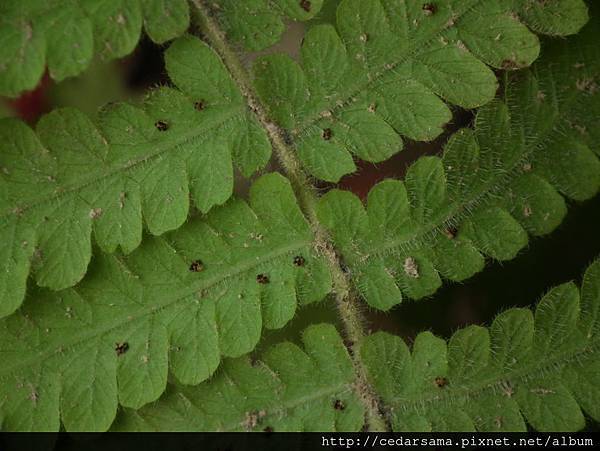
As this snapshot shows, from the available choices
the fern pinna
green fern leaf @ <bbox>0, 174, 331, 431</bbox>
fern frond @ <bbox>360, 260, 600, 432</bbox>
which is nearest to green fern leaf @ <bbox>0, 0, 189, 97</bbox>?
the fern pinna

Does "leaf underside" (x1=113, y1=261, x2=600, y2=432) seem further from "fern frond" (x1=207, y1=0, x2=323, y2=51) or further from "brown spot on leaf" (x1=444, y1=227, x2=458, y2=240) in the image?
"fern frond" (x1=207, y1=0, x2=323, y2=51)

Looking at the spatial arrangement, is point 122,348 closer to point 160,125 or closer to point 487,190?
point 160,125

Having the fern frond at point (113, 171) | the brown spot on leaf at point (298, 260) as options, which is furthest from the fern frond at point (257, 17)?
the brown spot on leaf at point (298, 260)

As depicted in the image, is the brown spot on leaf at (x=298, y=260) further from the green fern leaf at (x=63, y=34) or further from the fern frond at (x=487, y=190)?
the green fern leaf at (x=63, y=34)

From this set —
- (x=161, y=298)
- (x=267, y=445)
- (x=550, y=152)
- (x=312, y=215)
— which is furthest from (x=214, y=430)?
(x=550, y=152)

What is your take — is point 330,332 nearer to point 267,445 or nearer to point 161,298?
point 267,445

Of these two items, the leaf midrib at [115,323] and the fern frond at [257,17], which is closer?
the fern frond at [257,17]

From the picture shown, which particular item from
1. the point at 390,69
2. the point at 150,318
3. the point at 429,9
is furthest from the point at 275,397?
the point at 429,9
